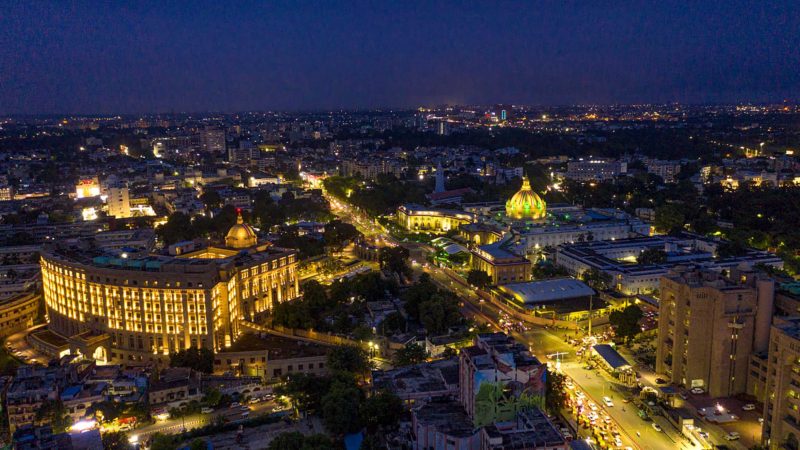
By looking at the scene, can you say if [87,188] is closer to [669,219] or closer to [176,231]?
[176,231]

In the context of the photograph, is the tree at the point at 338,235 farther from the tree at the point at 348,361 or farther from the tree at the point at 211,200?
the tree at the point at 348,361

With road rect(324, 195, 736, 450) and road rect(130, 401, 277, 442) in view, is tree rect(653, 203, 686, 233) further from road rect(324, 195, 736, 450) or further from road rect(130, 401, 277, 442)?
road rect(130, 401, 277, 442)

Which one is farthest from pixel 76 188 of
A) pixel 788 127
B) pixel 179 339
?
pixel 788 127

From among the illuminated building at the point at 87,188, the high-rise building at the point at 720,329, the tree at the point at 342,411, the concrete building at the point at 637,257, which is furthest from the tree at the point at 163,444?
the illuminated building at the point at 87,188

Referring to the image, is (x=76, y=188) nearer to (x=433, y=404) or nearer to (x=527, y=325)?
(x=527, y=325)

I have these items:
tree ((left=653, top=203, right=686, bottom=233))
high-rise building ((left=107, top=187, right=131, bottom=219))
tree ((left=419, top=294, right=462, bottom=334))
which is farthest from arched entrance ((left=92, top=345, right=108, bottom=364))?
tree ((left=653, top=203, right=686, bottom=233))

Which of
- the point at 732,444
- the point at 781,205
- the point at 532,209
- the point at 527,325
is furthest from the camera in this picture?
the point at 781,205

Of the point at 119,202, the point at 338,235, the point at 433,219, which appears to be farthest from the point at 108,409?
the point at 119,202

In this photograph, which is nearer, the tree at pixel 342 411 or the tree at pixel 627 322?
the tree at pixel 342 411
